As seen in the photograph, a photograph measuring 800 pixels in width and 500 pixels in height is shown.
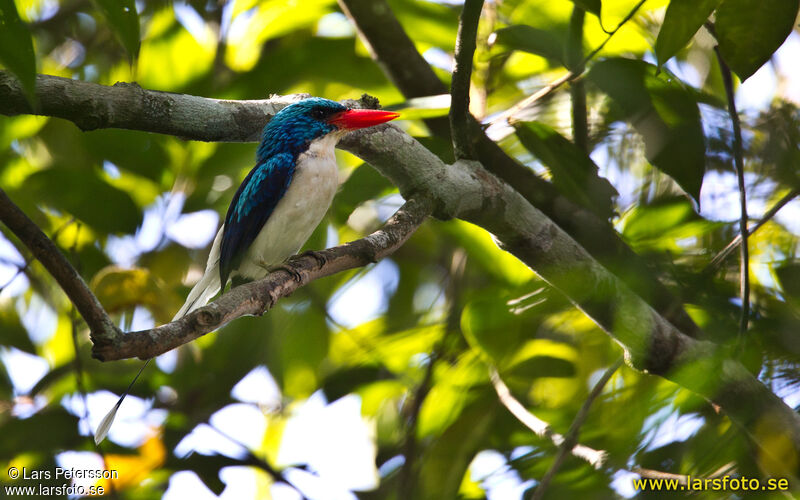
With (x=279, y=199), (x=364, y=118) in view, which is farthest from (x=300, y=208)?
(x=364, y=118)

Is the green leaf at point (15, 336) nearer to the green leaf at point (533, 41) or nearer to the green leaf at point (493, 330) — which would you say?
the green leaf at point (493, 330)

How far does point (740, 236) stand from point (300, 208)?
5.20 ft

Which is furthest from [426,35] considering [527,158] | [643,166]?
[643,166]

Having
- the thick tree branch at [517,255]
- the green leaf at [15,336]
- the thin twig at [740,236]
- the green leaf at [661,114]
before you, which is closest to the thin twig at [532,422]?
the thick tree branch at [517,255]

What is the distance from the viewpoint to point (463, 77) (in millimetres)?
2018

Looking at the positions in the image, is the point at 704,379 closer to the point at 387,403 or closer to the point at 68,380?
the point at 387,403

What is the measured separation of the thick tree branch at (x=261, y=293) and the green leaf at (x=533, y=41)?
538mm

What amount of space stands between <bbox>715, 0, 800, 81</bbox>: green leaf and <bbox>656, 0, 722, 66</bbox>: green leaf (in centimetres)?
4

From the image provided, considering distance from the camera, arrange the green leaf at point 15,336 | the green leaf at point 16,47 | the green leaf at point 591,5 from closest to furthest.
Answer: the green leaf at point 16,47
the green leaf at point 591,5
the green leaf at point 15,336

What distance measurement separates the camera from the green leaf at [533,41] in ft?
6.86

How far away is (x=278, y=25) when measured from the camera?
2957 millimetres

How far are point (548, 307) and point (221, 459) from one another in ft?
5.09

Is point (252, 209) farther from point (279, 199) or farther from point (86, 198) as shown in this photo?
point (86, 198)

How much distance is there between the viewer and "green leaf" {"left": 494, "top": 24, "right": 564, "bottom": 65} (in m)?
2.09
